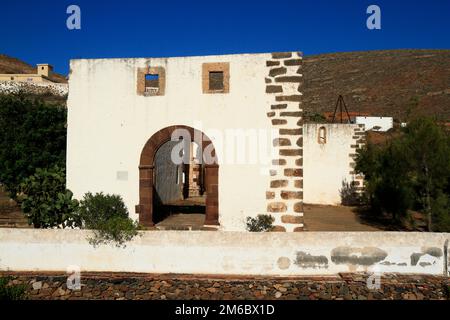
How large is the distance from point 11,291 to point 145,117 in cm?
442

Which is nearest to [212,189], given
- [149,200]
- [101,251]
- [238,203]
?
[238,203]

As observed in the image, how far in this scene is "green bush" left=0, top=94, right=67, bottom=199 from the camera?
11844mm

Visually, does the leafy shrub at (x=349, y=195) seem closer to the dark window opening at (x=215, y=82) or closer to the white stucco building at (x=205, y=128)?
the dark window opening at (x=215, y=82)

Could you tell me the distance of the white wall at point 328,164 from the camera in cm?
1722

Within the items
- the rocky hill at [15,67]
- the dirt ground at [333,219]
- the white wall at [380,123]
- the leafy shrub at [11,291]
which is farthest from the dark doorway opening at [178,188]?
the rocky hill at [15,67]

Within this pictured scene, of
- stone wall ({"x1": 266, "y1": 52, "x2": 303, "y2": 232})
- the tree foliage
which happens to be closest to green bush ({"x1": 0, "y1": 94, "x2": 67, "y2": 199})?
stone wall ({"x1": 266, "y1": 52, "x2": 303, "y2": 232})

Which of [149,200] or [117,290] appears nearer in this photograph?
[117,290]

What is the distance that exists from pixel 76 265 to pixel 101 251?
50 cm

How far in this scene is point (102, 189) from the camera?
30.5ft

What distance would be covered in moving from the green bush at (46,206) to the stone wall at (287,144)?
422cm

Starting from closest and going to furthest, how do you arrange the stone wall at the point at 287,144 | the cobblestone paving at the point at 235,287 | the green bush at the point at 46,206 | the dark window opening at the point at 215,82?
the cobblestone paving at the point at 235,287 → the green bush at the point at 46,206 → the stone wall at the point at 287,144 → the dark window opening at the point at 215,82

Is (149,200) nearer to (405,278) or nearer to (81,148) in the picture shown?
(81,148)

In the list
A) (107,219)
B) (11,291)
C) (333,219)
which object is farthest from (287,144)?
(333,219)
